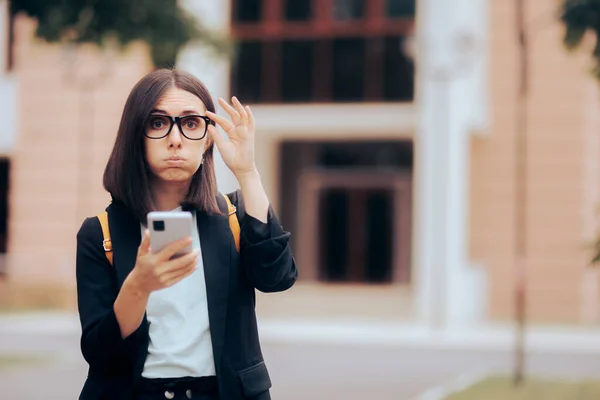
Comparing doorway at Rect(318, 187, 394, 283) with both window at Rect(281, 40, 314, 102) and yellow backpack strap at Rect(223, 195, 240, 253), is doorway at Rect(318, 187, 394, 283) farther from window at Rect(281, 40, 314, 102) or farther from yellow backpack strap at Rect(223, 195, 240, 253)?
yellow backpack strap at Rect(223, 195, 240, 253)

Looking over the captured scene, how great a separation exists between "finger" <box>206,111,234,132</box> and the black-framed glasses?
0.02 metres

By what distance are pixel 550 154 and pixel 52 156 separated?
1140 cm

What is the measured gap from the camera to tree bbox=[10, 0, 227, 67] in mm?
11844

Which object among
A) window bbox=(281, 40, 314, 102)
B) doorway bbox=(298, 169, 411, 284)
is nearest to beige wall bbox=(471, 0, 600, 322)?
doorway bbox=(298, 169, 411, 284)

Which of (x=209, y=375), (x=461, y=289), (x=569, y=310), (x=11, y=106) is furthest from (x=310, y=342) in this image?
(x=209, y=375)

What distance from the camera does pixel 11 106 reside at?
1112 inches

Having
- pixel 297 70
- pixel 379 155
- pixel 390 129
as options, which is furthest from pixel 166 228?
pixel 379 155

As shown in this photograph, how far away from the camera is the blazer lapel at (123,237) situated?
9.56 feet

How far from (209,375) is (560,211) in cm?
2514

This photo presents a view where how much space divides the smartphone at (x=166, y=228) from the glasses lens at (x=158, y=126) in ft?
1.12

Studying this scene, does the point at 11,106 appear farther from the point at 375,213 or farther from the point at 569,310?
the point at 569,310

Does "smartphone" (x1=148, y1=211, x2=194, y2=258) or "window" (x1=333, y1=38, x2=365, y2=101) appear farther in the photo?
"window" (x1=333, y1=38, x2=365, y2=101)

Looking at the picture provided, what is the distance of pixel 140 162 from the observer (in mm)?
2961

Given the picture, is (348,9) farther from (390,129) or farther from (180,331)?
(180,331)
